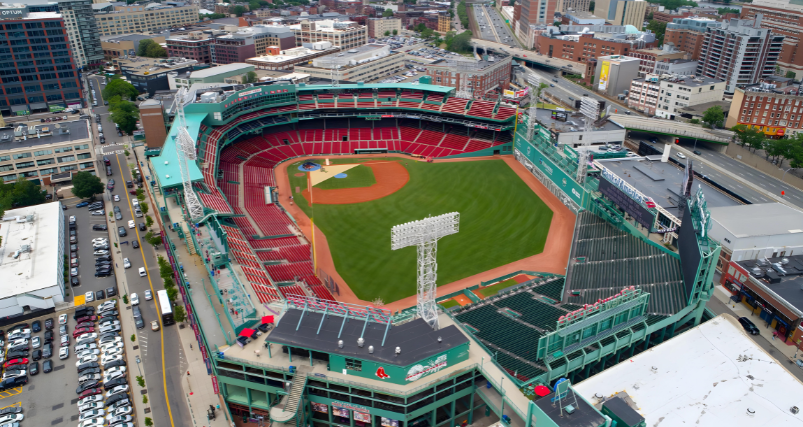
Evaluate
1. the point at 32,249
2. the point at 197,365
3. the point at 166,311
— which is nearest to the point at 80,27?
the point at 32,249

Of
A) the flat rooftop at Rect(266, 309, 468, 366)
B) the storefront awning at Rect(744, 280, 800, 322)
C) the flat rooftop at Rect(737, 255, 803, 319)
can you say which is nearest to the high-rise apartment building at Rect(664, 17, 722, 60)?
the flat rooftop at Rect(737, 255, 803, 319)

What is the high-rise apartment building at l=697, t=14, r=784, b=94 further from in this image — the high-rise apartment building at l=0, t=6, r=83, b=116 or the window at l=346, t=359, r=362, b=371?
the high-rise apartment building at l=0, t=6, r=83, b=116

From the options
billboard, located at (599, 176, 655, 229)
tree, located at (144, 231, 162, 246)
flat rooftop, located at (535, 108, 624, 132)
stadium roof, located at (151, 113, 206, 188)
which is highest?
stadium roof, located at (151, 113, 206, 188)

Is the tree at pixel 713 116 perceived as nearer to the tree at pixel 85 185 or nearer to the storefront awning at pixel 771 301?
the storefront awning at pixel 771 301

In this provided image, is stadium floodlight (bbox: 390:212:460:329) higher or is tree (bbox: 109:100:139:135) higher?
stadium floodlight (bbox: 390:212:460:329)

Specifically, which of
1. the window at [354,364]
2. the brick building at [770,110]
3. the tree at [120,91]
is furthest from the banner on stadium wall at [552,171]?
the tree at [120,91]

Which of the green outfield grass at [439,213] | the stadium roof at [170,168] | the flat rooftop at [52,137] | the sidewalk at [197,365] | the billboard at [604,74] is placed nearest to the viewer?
the sidewalk at [197,365]

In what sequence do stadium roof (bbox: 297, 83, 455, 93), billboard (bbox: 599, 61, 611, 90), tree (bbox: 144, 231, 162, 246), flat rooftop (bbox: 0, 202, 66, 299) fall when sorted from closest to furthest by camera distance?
flat rooftop (bbox: 0, 202, 66, 299)
tree (bbox: 144, 231, 162, 246)
stadium roof (bbox: 297, 83, 455, 93)
billboard (bbox: 599, 61, 611, 90)
